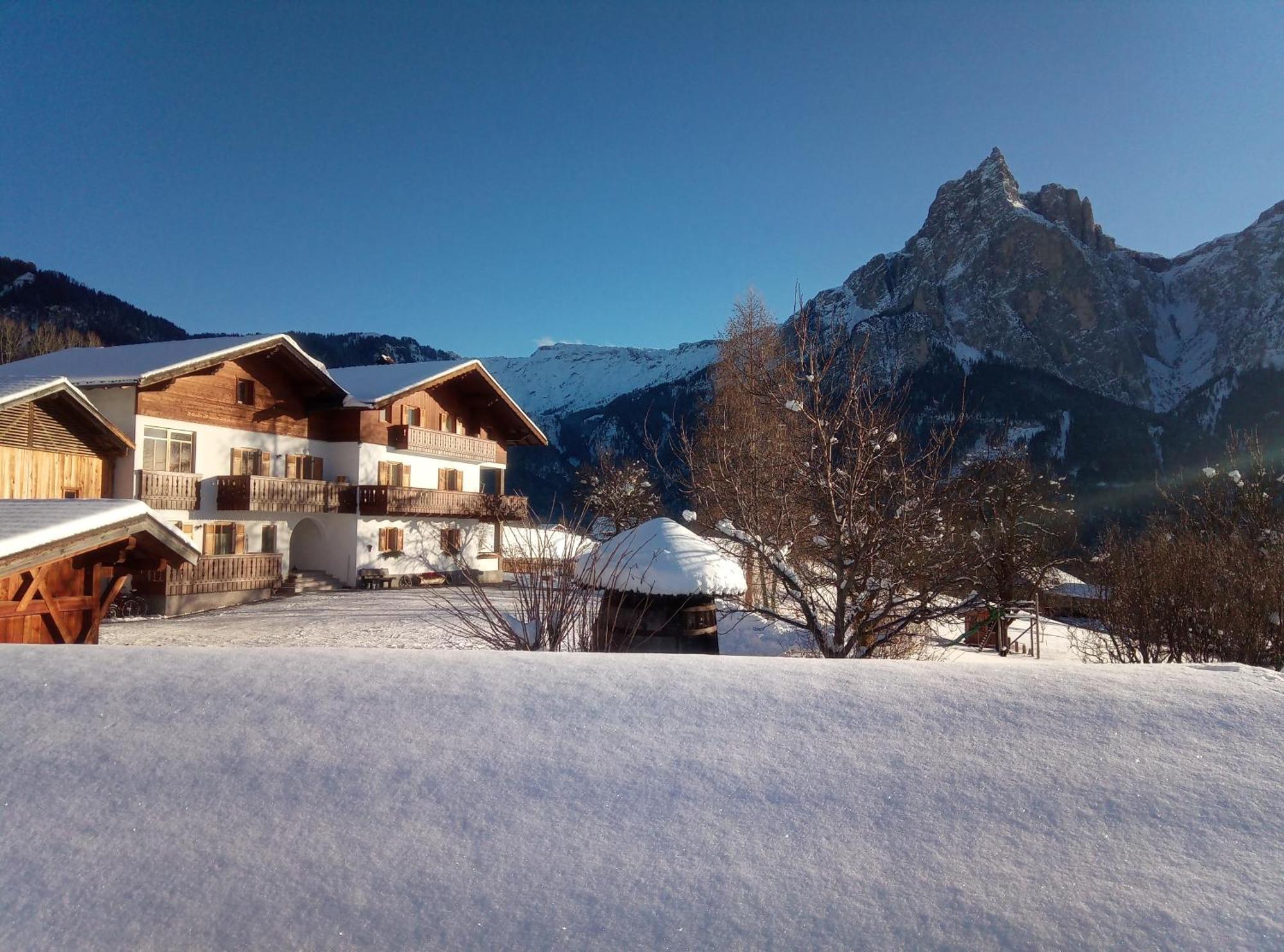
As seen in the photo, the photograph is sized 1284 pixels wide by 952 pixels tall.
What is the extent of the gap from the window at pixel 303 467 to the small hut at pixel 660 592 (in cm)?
2022

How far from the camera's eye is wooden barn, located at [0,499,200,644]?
650 centimetres

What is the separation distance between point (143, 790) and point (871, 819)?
8.45ft

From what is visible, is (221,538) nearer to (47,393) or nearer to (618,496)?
(47,393)

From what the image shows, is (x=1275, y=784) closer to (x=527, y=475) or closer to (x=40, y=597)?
(x=40, y=597)

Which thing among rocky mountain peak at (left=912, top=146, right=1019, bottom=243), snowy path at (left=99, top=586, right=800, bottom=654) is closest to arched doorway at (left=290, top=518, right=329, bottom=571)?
snowy path at (left=99, top=586, right=800, bottom=654)

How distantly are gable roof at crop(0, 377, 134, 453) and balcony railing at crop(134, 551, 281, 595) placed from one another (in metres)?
3.45

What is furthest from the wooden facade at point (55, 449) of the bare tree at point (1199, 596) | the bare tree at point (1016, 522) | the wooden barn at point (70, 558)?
the bare tree at point (1016, 522)

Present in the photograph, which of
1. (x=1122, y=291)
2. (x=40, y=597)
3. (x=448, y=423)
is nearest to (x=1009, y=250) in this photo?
(x=1122, y=291)

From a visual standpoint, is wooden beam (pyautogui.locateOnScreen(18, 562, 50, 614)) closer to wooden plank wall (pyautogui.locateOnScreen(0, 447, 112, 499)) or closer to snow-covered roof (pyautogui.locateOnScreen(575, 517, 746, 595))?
snow-covered roof (pyautogui.locateOnScreen(575, 517, 746, 595))

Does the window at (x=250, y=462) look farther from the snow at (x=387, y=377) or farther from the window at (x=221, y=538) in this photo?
the snow at (x=387, y=377)

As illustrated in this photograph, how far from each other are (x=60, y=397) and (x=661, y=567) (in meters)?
16.9

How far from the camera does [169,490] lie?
2106 centimetres

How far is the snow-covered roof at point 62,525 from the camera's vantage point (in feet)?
20.5

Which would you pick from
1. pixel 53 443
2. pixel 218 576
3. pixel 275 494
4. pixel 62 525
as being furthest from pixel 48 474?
pixel 62 525
